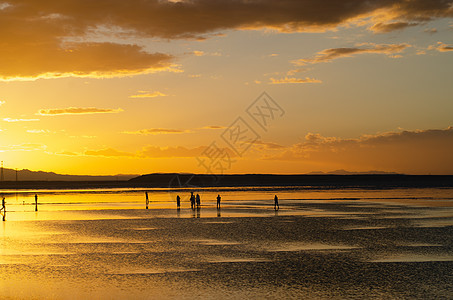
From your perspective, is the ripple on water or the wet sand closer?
the wet sand

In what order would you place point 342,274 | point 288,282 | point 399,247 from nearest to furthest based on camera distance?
point 288,282
point 342,274
point 399,247

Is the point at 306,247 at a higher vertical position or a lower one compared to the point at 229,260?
lower

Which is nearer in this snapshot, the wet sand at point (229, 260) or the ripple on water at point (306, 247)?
the wet sand at point (229, 260)

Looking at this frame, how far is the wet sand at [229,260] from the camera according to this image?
18016 millimetres

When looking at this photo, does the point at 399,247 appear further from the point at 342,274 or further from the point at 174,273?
the point at 174,273

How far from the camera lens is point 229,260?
24.1 m

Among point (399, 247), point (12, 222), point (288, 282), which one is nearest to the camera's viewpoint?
point (288, 282)

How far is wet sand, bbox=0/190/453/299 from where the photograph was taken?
59.1ft

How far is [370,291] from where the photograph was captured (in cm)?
1770

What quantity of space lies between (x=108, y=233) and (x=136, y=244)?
6.62m

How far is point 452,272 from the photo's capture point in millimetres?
20750

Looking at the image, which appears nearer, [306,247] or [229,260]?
[229,260]

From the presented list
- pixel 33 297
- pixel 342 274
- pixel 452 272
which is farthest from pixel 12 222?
pixel 452 272

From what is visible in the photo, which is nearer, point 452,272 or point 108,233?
point 452,272
